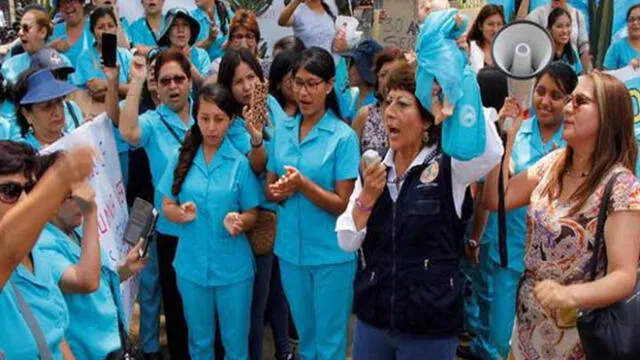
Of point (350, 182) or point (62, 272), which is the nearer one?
point (62, 272)

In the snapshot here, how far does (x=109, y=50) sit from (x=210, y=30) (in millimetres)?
2298

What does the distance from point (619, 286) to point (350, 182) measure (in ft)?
4.97

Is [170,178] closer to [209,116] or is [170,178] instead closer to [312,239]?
[209,116]

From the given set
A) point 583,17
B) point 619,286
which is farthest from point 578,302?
point 583,17

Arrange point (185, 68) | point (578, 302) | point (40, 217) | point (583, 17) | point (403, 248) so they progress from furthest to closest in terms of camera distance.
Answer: point (583, 17) < point (185, 68) < point (403, 248) < point (578, 302) < point (40, 217)

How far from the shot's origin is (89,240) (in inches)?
105

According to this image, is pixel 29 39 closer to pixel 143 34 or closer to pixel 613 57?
pixel 143 34

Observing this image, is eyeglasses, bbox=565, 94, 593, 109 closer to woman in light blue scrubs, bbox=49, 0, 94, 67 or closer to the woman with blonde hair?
the woman with blonde hair

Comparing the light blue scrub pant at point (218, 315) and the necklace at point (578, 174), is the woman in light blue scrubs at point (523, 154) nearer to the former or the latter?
the necklace at point (578, 174)

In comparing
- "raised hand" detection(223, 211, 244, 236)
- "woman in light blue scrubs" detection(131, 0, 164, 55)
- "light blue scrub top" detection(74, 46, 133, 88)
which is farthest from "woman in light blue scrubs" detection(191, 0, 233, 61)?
"raised hand" detection(223, 211, 244, 236)

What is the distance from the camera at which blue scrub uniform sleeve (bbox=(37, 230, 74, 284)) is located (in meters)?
2.58

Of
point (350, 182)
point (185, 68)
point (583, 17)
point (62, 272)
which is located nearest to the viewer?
point (62, 272)

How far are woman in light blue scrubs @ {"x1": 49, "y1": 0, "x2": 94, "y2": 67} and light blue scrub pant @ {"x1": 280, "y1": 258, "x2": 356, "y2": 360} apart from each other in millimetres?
2936

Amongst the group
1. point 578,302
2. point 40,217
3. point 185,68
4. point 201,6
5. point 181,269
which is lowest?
point 181,269
